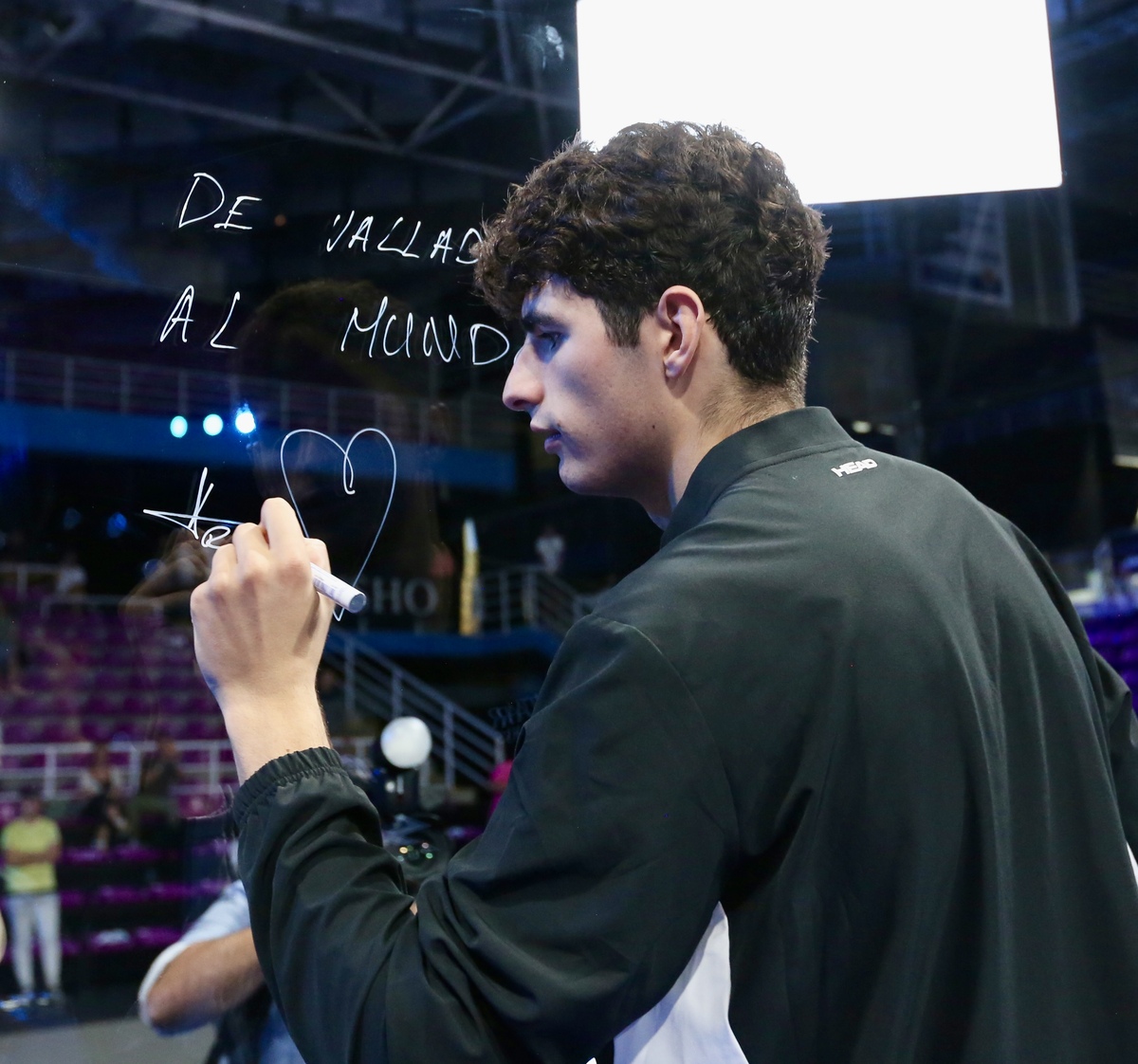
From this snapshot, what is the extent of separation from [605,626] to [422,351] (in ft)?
2.32

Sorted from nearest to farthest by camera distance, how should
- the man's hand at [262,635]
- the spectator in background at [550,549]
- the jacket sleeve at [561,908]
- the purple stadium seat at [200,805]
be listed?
1. the jacket sleeve at [561,908]
2. the man's hand at [262,635]
3. the purple stadium seat at [200,805]
4. the spectator in background at [550,549]

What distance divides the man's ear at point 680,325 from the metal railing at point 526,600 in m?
0.62

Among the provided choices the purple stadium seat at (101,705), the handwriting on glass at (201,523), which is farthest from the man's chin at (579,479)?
the purple stadium seat at (101,705)

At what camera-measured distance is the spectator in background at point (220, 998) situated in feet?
3.35

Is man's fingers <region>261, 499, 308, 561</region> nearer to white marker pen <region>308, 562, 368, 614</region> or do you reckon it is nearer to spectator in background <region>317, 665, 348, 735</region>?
white marker pen <region>308, 562, 368, 614</region>

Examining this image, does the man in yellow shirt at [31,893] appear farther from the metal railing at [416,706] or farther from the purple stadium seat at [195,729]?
the metal railing at [416,706]

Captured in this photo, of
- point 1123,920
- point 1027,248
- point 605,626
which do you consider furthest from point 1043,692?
point 1027,248

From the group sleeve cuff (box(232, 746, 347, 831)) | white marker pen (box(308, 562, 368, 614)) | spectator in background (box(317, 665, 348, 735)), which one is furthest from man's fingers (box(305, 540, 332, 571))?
spectator in background (box(317, 665, 348, 735))

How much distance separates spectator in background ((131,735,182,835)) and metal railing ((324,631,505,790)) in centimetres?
21

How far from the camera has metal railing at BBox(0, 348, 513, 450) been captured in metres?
1.03

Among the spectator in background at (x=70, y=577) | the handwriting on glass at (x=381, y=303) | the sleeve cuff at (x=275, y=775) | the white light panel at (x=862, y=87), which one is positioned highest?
the white light panel at (x=862, y=87)

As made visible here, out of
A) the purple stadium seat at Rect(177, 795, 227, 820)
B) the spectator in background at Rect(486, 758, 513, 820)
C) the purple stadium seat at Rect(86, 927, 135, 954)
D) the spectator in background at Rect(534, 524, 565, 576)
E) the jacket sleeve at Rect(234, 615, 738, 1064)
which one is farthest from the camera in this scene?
the spectator in background at Rect(534, 524, 565, 576)

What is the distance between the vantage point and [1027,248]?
2113 millimetres

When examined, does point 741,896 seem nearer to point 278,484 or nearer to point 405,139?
point 278,484
